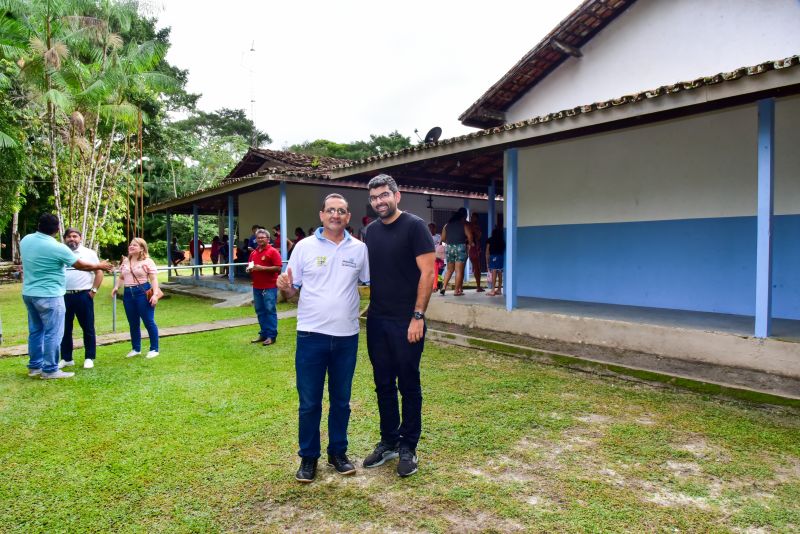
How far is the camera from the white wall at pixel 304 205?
14.0 m

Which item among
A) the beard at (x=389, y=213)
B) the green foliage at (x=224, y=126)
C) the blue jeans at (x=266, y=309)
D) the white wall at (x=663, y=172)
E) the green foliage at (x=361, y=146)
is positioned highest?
the green foliage at (x=224, y=126)

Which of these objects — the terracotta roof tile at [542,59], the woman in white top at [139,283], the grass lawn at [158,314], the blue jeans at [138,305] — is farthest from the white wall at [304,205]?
the blue jeans at [138,305]

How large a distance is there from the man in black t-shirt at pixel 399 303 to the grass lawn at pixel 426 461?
39cm

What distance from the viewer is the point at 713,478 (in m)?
3.09

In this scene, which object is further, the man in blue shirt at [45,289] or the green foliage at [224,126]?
the green foliage at [224,126]

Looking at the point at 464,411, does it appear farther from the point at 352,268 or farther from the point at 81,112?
the point at 81,112

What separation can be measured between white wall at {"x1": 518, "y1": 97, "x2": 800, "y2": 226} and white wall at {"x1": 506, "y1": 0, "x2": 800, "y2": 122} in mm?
1142

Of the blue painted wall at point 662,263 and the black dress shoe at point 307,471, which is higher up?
the blue painted wall at point 662,263

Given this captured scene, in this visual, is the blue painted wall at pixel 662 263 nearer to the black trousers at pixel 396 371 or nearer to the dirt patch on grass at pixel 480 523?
the black trousers at pixel 396 371

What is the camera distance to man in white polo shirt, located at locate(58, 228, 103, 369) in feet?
18.9

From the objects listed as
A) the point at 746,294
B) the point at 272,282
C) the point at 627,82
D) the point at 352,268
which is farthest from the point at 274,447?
the point at 627,82

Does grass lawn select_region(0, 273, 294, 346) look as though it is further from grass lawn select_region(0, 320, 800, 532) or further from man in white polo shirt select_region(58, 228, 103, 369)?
grass lawn select_region(0, 320, 800, 532)

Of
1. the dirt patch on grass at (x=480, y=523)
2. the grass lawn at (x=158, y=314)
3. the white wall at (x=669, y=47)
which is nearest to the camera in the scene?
the dirt patch on grass at (x=480, y=523)

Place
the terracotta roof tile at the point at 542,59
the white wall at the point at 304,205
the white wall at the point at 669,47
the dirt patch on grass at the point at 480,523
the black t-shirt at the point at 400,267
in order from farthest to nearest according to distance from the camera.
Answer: the white wall at the point at 304,205
the terracotta roof tile at the point at 542,59
the white wall at the point at 669,47
the black t-shirt at the point at 400,267
the dirt patch on grass at the point at 480,523
